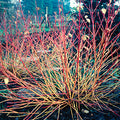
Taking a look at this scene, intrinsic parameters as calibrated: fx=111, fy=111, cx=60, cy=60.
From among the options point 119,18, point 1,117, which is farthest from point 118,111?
point 119,18

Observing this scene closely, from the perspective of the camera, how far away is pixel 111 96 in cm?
168

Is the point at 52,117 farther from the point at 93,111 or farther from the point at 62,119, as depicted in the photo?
the point at 93,111

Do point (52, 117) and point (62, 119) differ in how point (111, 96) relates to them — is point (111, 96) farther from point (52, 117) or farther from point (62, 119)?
point (52, 117)

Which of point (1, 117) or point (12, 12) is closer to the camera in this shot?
point (1, 117)

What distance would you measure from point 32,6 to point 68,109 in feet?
74.5

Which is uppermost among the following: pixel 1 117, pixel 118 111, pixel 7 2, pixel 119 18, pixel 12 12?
pixel 7 2

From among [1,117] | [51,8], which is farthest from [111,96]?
[51,8]

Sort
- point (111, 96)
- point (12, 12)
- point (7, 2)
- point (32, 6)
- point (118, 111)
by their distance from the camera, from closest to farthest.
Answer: point (118, 111) < point (111, 96) < point (12, 12) < point (7, 2) < point (32, 6)

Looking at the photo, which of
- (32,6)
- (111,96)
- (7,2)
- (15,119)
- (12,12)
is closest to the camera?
(15,119)

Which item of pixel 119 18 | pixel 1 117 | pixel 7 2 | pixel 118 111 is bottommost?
pixel 1 117

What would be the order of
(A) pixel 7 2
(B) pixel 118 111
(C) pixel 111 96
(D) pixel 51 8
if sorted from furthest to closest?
1. (D) pixel 51 8
2. (A) pixel 7 2
3. (C) pixel 111 96
4. (B) pixel 118 111

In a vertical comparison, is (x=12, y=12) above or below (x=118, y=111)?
above

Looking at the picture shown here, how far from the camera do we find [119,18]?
3223 mm

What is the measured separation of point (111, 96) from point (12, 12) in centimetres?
1233
